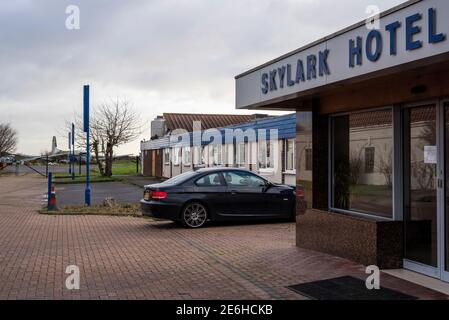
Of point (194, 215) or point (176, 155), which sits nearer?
point (194, 215)

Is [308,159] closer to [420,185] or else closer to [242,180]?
[420,185]

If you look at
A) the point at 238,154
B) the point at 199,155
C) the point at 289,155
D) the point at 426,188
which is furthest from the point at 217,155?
the point at 426,188

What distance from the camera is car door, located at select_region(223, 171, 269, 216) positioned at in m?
13.4

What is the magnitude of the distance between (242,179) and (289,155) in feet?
24.9

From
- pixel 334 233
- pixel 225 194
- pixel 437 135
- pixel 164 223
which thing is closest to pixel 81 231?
pixel 164 223

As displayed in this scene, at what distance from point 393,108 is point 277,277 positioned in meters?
2.79

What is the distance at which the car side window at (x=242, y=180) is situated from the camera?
13.6 m

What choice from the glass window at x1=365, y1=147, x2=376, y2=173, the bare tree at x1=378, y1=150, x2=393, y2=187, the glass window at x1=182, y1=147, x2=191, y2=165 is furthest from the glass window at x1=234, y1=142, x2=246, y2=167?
the bare tree at x1=378, y1=150, x2=393, y2=187

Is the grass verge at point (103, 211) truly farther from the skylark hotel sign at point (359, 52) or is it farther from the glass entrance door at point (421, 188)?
the glass entrance door at point (421, 188)

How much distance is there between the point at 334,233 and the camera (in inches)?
348

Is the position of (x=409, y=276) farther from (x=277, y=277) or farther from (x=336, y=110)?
(x=336, y=110)

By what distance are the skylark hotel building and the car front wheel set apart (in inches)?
142

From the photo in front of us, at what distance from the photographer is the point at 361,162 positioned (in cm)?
885

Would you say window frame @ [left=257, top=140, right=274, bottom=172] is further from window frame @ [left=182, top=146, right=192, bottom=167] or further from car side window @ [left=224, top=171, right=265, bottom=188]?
window frame @ [left=182, top=146, right=192, bottom=167]
